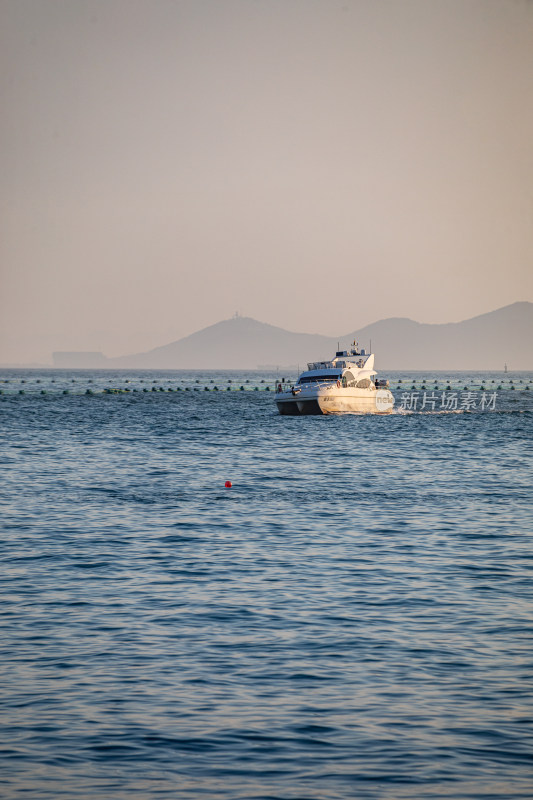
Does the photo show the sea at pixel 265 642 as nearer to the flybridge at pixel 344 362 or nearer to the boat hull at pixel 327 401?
the boat hull at pixel 327 401

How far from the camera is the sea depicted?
10.6 m

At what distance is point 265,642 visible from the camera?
15.2m

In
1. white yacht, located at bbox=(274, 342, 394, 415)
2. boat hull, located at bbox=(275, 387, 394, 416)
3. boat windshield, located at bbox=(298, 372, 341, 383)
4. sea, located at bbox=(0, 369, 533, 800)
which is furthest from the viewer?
boat windshield, located at bbox=(298, 372, 341, 383)

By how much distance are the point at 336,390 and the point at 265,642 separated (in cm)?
6520

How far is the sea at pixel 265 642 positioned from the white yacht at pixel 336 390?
140 ft

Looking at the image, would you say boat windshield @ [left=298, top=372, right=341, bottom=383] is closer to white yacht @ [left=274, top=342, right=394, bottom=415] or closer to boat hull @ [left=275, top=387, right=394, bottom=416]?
white yacht @ [left=274, top=342, right=394, bottom=415]

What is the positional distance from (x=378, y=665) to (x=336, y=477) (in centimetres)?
2619

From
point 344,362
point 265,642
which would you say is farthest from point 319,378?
point 265,642

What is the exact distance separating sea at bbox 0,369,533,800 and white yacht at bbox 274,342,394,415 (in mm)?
42714

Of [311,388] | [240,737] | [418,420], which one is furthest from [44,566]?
[418,420]

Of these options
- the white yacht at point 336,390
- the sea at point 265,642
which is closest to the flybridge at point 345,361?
the white yacht at point 336,390

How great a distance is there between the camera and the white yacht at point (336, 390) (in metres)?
79.4

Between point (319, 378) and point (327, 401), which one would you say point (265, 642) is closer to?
point (327, 401)

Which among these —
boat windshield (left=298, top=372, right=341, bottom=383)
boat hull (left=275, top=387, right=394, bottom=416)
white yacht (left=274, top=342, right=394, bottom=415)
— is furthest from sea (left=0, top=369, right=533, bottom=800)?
boat windshield (left=298, top=372, right=341, bottom=383)
